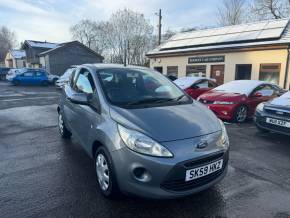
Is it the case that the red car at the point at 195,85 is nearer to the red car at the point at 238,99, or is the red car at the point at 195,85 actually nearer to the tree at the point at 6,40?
the red car at the point at 238,99

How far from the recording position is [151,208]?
9.87 ft

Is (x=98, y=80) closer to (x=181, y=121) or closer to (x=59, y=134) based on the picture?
(x=181, y=121)

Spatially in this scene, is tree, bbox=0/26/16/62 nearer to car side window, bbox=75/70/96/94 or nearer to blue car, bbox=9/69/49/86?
blue car, bbox=9/69/49/86

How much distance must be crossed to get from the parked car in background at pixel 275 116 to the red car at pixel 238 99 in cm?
147

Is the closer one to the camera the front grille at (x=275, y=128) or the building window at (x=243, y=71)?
the front grille at (x=275, y=128)

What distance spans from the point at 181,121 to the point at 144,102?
660 millimetres

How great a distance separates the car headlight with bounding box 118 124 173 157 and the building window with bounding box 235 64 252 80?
1523 centimetres

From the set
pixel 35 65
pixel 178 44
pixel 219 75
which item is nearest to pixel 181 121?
pixel 219 75

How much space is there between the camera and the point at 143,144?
2.76 metres

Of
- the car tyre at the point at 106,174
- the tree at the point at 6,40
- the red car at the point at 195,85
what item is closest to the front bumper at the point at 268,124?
the car tyre at the point at 106,174

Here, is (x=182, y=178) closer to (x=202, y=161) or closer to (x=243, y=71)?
(x=202, y=161)

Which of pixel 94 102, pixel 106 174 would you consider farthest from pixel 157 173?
pixel 94 102

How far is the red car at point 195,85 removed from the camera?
10797mm

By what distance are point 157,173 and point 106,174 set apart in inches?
33.0
